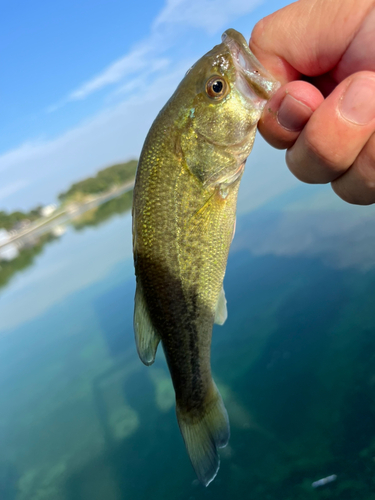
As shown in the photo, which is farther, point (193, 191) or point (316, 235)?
point (316, 235)

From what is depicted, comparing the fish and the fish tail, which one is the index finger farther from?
the fish tail

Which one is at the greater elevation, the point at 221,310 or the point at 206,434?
the point at 221,310

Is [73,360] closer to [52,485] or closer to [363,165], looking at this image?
[52,485]

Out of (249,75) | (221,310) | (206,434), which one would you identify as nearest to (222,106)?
(249,75)

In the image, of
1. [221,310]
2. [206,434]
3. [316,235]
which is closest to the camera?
[206,434]

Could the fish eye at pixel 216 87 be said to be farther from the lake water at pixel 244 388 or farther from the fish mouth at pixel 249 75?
the lake water at pixel 244 388

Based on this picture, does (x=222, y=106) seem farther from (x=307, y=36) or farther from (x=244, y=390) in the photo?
(x=244, y=390)

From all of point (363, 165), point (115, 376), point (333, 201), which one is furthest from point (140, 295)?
point (333, 201)
